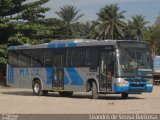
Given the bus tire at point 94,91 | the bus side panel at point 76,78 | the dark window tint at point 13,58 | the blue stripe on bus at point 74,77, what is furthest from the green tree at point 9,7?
the bus tire at point 94,91

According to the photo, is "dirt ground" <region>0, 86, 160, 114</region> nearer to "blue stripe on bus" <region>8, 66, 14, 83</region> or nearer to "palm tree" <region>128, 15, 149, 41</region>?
"blue stripe on bus" <region>8, 66, 14, 83</region>

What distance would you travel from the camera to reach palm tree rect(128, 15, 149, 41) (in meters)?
107

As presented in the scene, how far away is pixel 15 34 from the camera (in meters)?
49.0

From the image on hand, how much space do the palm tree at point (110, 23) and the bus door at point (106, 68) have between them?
67346mm

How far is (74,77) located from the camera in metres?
27.9

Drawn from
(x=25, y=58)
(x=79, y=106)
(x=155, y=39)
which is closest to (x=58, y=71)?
(x=25, y=58)

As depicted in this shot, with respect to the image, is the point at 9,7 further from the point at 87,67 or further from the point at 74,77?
the point at 87,67

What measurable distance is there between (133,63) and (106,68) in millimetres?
1320

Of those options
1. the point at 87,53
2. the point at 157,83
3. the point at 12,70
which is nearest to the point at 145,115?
the point at 87,53

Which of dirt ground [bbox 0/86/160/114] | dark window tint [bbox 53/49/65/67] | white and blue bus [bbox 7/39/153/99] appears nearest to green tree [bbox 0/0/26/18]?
white and blue bus [bbox 7/39/153/99]

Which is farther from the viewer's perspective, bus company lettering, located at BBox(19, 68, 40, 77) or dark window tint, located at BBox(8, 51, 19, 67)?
dark window tint, located at BBox(8, 51, 19, 67)

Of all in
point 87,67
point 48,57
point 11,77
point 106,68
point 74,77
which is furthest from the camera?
point 11,77

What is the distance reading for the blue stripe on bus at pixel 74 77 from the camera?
90.4ft

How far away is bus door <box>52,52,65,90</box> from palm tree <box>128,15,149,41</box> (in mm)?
76749
